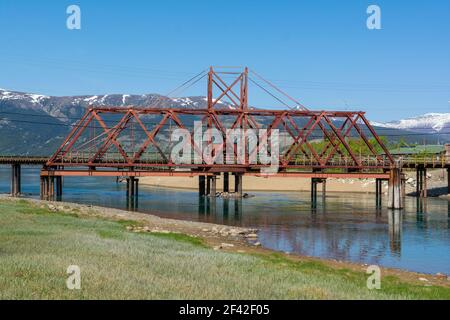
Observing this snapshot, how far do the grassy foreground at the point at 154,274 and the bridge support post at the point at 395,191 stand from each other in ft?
133

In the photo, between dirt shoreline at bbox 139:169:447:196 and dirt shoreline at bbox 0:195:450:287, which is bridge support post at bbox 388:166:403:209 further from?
dirt shoreline at bbox 139:169:447:196

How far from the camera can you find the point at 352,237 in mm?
43688

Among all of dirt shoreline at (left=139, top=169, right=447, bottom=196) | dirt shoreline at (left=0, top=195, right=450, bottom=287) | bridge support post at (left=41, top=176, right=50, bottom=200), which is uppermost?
bridge support post at (left=41, top=176, right=50, bottom=200)

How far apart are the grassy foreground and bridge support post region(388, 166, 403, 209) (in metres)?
40.6

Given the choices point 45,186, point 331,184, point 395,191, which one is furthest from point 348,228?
Result: point 331,184

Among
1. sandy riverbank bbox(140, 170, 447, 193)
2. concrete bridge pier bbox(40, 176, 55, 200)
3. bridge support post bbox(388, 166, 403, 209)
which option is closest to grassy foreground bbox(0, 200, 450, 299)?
bridge support post bbox(388, 166, 403, 209)

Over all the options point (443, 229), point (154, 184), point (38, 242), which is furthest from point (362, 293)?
point (154, 184)

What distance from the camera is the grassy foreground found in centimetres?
1653

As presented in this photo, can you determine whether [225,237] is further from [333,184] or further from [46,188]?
[333,184]

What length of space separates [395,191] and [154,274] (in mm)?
53711

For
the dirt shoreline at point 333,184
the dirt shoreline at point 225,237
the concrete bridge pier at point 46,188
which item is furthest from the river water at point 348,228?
the dirt shoreline at point 333,184

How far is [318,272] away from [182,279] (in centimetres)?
881

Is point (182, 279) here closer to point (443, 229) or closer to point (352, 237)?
point (352, 237)

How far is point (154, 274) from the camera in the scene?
19547 mm
